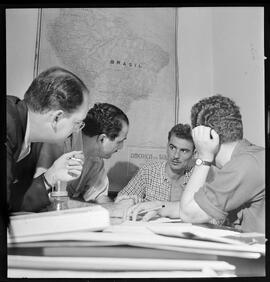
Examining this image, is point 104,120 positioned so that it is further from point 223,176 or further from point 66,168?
point 223,176

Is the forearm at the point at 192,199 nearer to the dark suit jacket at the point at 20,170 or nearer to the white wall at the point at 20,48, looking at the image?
the dark suit jacket at the point at 20,170

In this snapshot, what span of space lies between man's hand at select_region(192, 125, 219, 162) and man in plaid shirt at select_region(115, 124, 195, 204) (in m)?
0.02

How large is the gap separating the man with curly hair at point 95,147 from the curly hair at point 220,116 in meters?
0.29

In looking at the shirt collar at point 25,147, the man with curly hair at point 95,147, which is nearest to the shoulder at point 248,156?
the man with curly hair at point 95,147

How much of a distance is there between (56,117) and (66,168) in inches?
8.2

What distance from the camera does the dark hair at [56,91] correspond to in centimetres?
173

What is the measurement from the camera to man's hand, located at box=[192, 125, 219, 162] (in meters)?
1.71

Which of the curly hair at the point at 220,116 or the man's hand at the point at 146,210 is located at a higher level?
the curly hair at the point at 220,116

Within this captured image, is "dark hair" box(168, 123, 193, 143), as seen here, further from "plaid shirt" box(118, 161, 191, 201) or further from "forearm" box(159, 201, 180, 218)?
"forearm" box(159, 201, 180, 218)

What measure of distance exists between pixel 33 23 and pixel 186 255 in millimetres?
1108

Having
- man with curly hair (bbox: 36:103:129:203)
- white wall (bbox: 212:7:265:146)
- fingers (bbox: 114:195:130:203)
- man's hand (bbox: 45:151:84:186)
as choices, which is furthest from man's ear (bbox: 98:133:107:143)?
white wall (bbox: 212:7:265:146)

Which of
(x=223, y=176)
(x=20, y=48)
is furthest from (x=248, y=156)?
(x=20, y=48)
